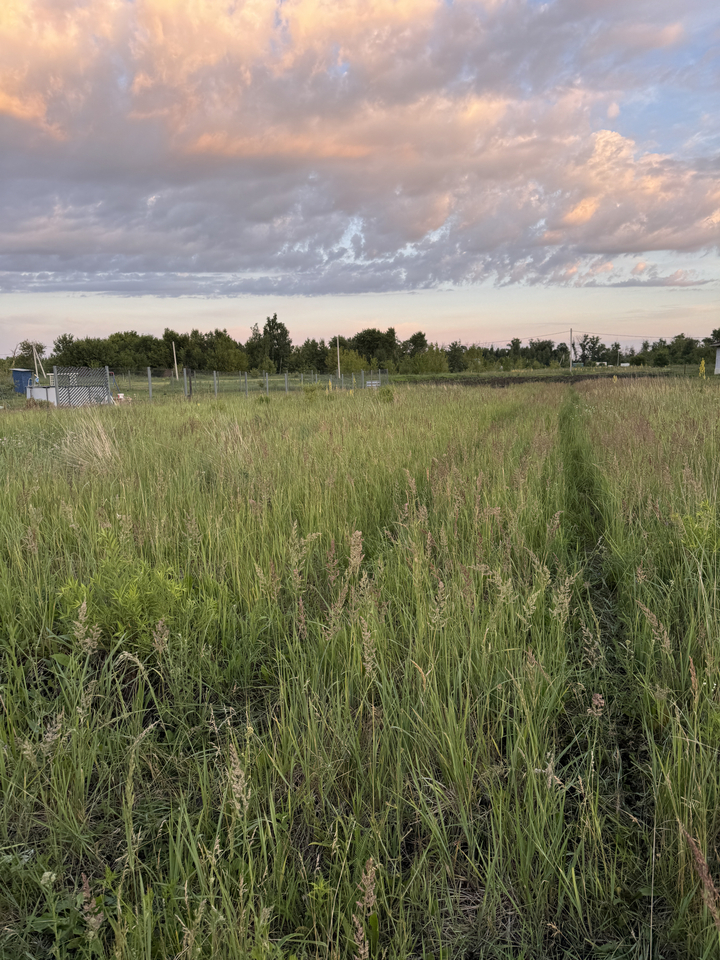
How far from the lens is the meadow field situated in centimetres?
121

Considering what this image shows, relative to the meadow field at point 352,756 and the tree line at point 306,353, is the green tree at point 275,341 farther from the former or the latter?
the meadow field at point 352,756

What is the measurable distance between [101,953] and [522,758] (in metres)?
1.17

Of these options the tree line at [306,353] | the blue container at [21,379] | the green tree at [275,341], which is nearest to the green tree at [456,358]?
the tree line at [306,353]

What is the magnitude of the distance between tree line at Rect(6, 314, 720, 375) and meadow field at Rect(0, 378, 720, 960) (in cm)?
5686

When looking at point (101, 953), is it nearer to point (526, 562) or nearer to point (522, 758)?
point (522, 758)

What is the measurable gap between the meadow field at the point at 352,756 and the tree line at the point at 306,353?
5686cm

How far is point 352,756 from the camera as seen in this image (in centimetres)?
160

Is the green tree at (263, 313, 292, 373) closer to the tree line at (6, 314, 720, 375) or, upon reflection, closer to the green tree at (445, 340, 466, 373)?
the tree line at (6, 314, 720, 375)

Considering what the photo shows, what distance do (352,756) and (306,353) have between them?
8810cm

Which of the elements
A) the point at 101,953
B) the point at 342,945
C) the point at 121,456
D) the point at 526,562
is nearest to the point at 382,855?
the point at 342,945

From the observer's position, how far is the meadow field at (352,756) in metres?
1.21

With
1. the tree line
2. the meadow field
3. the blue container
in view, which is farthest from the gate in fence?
the tree line

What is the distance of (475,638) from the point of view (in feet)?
6.48

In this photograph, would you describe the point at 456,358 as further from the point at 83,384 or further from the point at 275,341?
the point at 83,384
